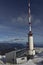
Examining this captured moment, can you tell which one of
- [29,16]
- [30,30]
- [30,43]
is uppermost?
[29,16]

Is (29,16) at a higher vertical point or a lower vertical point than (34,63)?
higher

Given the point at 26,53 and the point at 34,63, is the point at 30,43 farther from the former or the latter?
the point at 34,63

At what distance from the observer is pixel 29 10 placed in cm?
4566

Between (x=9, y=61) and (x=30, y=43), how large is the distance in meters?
11.0

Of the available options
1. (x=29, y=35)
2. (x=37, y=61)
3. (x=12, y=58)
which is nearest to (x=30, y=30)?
(x=29, y=35)

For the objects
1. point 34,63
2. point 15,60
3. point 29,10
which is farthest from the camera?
point 29,10

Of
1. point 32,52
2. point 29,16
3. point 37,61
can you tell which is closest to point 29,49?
point 32,52

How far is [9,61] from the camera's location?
127 ft

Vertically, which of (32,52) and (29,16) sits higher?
(29,16)

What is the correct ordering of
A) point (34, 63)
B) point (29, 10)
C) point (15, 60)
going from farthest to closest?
point (29, 10) < point (15, 60) < point (34, 63)

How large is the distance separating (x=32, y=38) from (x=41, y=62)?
16.3 metres

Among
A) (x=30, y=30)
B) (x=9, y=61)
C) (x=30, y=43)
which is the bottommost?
(x=9, y=61)

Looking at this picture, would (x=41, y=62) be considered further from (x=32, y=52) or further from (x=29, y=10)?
(x=29, y=10)

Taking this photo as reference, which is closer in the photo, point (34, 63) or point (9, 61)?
point (34, 63)
